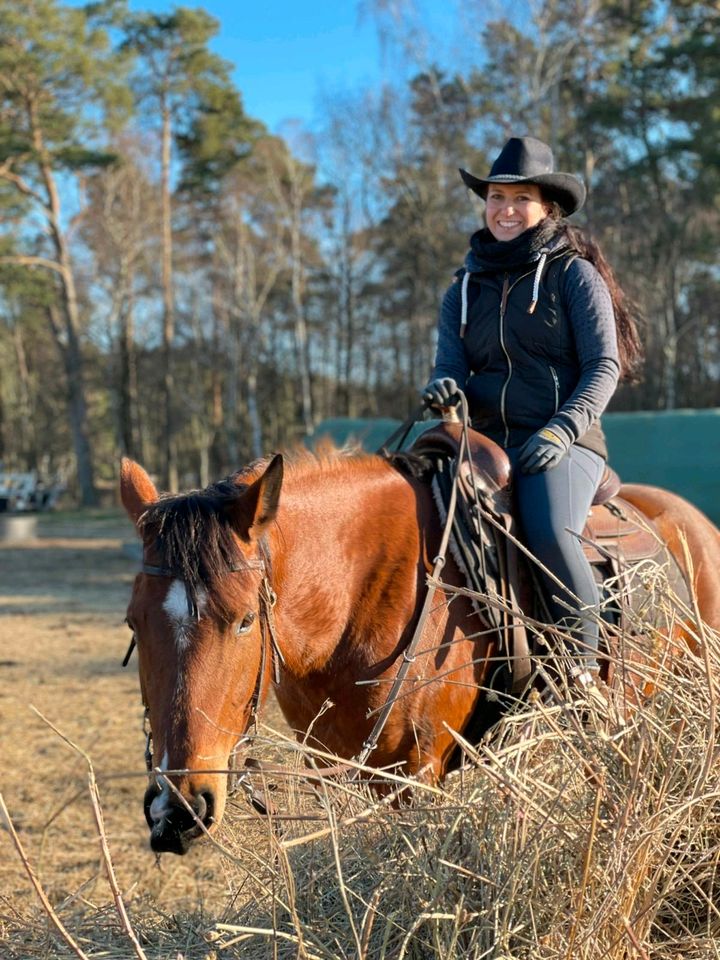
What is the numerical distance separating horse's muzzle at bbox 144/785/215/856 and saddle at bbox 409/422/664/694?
0.94 meters

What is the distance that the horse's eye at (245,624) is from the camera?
1947 mm

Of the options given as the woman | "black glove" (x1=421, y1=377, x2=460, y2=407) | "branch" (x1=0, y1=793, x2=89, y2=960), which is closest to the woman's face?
the woman

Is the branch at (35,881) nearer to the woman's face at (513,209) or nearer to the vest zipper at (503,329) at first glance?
the vest zipper at (503,329)

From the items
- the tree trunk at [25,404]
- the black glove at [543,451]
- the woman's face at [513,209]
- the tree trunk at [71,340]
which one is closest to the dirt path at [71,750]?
the black glove at [543,451]

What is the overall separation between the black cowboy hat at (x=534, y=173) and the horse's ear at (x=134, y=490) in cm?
156

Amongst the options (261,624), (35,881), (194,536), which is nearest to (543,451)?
(261,624)

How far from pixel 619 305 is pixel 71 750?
15.1 feet

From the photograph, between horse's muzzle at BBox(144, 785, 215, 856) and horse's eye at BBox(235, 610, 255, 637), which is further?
horse's eye at BBox(235, 610, 255, 637)

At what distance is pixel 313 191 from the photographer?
28703 mm

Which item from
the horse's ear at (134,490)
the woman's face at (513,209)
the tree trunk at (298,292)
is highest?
the tree trunk at (298,292)

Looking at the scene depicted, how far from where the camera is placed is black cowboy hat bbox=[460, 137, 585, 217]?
2.86 m

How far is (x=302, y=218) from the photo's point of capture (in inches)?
1121

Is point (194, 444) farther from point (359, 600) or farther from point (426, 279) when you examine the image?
point (359, 600)

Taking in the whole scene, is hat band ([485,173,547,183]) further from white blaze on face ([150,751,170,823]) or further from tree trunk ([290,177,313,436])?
tree trunk ([290,177,313,436])
